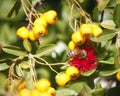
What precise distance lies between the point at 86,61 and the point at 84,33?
5.5 inches

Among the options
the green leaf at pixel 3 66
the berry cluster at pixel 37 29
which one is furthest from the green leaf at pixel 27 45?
the green leaf at pixel 3 66

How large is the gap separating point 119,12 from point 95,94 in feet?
1.04

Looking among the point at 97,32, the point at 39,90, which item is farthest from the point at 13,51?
the point at 97,32

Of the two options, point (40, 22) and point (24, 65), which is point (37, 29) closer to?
point (40, 22)

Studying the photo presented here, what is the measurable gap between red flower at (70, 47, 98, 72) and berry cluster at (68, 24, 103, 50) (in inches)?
1.8

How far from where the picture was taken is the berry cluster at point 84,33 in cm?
141

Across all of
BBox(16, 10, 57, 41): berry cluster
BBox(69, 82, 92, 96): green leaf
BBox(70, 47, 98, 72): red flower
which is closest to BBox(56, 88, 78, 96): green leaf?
BBox(69, 82, 92, 96): green leaf

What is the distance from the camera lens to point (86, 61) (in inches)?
59.3

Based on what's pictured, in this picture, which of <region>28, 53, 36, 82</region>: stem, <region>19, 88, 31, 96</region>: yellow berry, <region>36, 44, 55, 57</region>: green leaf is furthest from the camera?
<region>36, 44, 55, 57</region>: green leaf

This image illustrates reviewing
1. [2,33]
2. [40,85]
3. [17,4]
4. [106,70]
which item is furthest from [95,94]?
[2,33]

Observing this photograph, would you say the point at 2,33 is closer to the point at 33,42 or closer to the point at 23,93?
the point at 33,42

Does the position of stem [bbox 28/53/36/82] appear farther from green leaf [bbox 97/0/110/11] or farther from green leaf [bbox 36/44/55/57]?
green leaf [bbox 97/0/110/11]

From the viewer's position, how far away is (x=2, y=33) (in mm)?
2248

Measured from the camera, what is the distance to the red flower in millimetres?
1484
